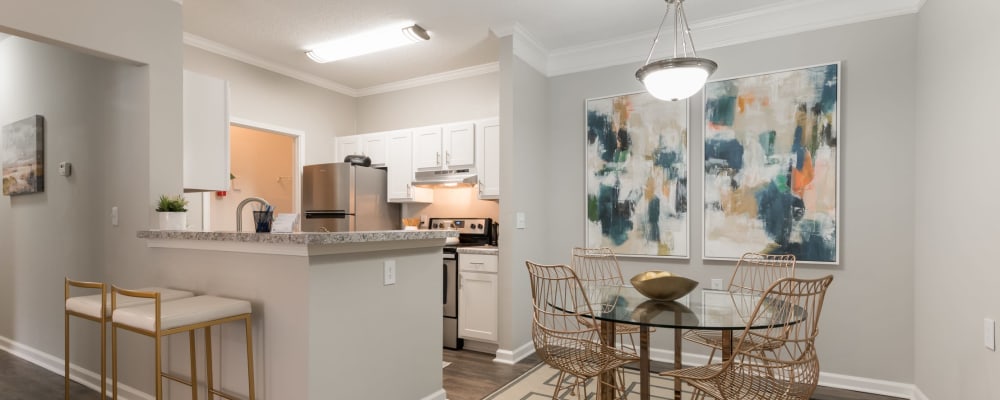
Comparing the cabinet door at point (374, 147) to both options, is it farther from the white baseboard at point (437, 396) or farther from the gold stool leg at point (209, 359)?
the gold stool leg at point (209, 359)

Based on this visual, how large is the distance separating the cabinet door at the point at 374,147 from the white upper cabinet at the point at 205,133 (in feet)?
5.84

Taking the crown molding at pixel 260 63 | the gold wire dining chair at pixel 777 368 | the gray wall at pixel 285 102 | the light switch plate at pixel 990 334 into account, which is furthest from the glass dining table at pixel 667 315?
the crown molding at pixel 260 63

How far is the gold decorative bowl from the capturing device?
2.33 m

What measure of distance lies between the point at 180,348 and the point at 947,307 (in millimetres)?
3928

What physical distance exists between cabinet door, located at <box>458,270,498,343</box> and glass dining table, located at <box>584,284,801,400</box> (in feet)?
4.19

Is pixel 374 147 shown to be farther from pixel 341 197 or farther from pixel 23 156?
pixel 23 156

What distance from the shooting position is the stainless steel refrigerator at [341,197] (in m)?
4.62

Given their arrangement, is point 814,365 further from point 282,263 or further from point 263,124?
point 263,124

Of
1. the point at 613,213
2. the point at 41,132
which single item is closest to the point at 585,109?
the point at 613,213

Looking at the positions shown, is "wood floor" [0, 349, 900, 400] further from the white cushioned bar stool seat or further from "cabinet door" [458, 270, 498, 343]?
the white cushioned bar stool seat

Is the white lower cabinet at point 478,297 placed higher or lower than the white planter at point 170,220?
lower

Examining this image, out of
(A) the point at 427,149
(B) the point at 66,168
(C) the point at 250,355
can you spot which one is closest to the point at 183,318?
(C) the point at 250,355

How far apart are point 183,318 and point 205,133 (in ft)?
5.37

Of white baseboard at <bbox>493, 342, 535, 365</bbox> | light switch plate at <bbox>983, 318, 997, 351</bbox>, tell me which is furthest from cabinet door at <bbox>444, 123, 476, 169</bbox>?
light switch plate at <bbox>983, 318, 997, 351</bbox>
